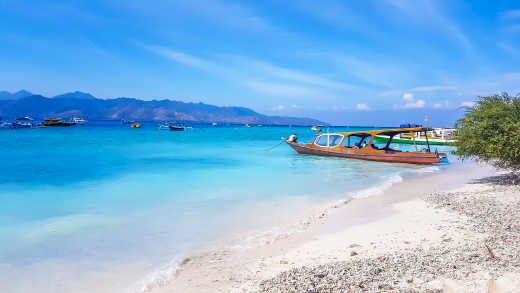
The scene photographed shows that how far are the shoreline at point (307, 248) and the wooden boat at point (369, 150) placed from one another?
11.3 meters

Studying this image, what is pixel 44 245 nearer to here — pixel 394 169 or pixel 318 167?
pixel 318 167

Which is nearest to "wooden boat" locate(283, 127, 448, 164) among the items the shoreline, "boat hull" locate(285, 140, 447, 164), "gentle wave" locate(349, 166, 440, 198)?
"boat hull" locate(285, 140, 447, 164)

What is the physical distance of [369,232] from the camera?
6824 millimetres

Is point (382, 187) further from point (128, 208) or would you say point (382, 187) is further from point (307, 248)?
point (128, 208)

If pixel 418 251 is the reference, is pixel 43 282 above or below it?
below

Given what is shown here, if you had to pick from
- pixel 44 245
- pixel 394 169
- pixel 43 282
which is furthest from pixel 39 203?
pixel 394 169

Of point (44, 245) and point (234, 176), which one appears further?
point (234, 176)

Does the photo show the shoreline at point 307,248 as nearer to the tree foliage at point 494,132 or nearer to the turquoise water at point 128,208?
the turquoise water at point 128,208

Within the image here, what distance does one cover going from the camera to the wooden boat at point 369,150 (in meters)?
19.8

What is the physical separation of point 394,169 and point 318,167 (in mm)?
4243

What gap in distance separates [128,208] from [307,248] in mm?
6645

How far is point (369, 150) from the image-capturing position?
21.5 meters

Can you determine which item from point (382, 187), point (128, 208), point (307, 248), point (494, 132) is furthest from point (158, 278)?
point (494, 132)

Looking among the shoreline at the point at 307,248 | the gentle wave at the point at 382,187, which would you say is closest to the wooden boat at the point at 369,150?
the gentle wave at the point at 382,187
